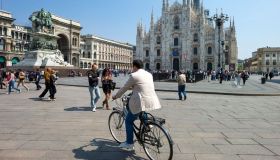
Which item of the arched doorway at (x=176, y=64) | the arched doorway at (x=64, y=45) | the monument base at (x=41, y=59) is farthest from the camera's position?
the arched doorway at (x=176, y=64)

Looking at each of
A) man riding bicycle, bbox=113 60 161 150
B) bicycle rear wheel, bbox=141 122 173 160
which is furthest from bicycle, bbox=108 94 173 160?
man riding bicycle, bbox=113 60 161 150

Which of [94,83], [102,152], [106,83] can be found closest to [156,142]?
[102,152]

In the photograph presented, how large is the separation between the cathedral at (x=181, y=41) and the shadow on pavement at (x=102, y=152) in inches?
2834

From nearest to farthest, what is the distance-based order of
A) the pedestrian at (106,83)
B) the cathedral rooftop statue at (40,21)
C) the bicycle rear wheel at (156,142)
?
1. the bicycle rear wheel at (156,142)
2. the pedestrian at (106,83)
3. the cathedral rooftop statue at (40,21)

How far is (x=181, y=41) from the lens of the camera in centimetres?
8138

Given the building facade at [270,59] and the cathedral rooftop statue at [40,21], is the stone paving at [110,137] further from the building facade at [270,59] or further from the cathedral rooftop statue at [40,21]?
the building facade at [270,59]

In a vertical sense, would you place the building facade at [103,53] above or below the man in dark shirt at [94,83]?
above

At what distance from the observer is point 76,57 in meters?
74.4

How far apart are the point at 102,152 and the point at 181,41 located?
3087 inches

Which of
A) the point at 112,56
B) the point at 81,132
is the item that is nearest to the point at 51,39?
the point at 81,132

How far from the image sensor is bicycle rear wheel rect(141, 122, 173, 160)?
13.2 feet

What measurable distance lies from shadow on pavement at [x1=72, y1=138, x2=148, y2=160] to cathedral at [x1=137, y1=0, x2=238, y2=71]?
71982 millimetres

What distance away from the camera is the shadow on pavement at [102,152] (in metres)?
4.56

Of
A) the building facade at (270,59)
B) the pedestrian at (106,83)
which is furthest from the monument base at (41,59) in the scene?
the building facade at (270,59)
